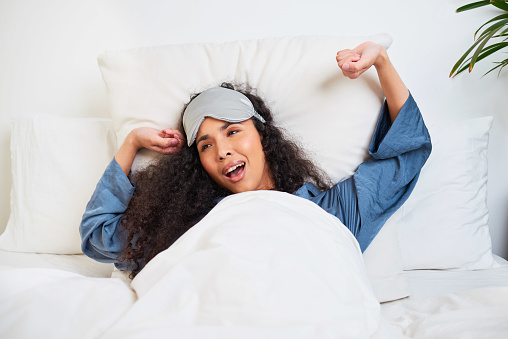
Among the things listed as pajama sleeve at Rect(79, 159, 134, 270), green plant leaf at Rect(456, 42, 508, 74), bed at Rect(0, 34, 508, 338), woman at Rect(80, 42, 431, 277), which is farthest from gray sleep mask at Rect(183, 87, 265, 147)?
green plant leaf at Rect(456, 42, 508, 74)

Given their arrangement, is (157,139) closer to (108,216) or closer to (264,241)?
(108,216)

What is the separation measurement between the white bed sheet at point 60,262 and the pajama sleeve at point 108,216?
0.08 metres

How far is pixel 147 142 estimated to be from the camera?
1.41m

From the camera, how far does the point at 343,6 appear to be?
5.73 ft

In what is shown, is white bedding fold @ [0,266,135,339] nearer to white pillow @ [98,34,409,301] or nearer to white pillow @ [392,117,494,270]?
white pillow @ [98,34,409,301]

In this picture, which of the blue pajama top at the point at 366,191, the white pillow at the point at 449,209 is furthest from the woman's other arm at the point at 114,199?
the white pillow at the point at 449,209

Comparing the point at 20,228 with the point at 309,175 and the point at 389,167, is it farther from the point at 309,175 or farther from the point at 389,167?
the point at 389,167

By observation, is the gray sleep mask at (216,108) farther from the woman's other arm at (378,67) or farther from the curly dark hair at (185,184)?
the woman's other arm at (378,67)

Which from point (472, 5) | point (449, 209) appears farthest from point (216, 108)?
point (472, 5)

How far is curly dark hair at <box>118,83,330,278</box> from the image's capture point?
1.36 meters

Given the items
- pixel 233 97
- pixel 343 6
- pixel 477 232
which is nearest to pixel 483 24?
pixel 343 6

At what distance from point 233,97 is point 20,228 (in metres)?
0.86

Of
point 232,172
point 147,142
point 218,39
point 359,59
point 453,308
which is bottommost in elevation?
point 453,308

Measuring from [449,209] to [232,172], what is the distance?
685 millimetres
